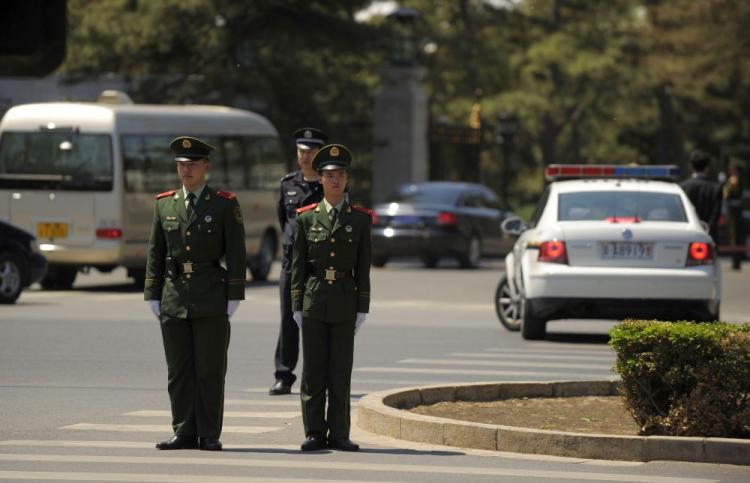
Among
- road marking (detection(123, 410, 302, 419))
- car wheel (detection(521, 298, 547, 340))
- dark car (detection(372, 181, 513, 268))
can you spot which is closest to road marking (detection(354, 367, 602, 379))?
car wheel (detection(521, 298, 547, 340))

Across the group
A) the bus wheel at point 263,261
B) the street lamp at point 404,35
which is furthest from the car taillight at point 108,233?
the street lamp at point 404,35

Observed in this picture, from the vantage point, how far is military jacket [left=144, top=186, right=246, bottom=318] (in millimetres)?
10039

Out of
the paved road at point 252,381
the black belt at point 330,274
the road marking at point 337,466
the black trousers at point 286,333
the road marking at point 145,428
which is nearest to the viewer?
the road marking at point 337,466

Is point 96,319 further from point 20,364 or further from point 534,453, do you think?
point 534,453

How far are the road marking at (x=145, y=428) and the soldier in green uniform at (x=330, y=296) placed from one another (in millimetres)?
1007

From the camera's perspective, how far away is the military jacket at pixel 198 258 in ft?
32.9

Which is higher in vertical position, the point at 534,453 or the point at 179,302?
the point at 179,302

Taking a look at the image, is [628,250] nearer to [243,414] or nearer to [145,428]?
[243,414]

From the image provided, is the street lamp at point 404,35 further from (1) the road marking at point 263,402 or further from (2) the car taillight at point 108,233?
(1) the road marking at point 263,402

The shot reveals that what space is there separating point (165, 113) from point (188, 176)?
1781 cm

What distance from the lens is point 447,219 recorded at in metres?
32.8

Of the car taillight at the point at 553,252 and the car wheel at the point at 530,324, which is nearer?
the car taillight at the point at 553,252

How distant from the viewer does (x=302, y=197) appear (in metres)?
13.2

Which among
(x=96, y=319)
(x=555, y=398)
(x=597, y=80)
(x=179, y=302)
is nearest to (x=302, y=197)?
(x=555, y=398)
